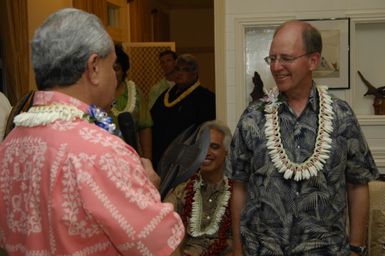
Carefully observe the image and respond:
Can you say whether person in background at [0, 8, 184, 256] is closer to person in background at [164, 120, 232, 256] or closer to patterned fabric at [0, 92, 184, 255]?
patterned fabric at [0, 92, 184, 255]

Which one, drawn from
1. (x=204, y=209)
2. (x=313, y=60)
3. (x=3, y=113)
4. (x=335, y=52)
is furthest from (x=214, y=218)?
(x=335, y=52)

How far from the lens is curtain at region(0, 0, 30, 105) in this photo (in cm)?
503

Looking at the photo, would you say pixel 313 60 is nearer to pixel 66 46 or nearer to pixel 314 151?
pixel 314 151

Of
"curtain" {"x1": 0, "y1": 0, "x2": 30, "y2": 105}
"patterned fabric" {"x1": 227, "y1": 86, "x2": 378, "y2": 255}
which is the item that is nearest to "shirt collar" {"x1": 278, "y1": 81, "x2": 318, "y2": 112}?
"patterned fabric" {"x1": 227, "y1": 86, "x2": 378, "y2": 255}

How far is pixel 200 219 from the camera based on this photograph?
2910mm

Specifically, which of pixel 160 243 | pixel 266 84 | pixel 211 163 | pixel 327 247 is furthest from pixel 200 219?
pixel 160 243

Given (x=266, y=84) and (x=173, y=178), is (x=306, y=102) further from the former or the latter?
(x=266, y=84)

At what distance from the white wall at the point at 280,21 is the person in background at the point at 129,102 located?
0.53 meters

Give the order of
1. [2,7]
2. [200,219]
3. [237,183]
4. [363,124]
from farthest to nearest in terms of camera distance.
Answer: [2,7] < [363,124] < [200,219] < [237,183]

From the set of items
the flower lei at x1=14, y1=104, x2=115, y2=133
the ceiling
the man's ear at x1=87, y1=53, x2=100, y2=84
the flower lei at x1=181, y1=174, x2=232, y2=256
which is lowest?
the flower lei at x1=181, y1=174, x2=232, y2=256

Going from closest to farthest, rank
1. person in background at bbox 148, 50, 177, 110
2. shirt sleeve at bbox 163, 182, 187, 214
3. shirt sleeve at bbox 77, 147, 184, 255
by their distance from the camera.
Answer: shirt sleeve at bbox 77, 147, 184, 255 → shirt sleeve at bbox 163, 182, 187, 214 → person in background at bbox 148, 50, 177, 110

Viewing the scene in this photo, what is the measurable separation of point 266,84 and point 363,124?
27.8 inches

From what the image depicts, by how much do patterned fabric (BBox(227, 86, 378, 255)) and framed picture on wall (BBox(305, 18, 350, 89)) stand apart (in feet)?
5.56

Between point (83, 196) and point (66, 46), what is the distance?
0.34m
